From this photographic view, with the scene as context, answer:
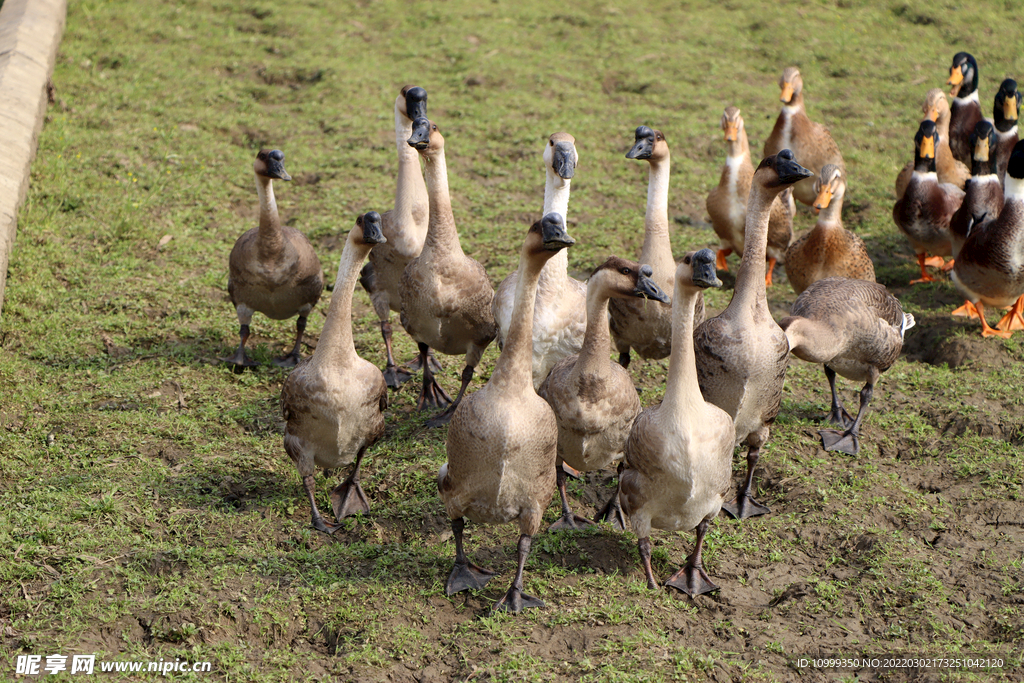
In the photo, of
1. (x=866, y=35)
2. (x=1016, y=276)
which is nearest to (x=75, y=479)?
(x=1016, y=276)

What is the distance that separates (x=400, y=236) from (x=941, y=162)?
5.95 meters

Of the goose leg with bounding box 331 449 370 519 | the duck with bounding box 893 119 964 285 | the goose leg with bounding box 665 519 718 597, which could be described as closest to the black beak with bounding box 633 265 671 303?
the goose leg with bounding box 665 519 718 597

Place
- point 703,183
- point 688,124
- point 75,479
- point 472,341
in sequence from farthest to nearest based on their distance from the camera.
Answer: point 688,124 < point 703,183 < point 472,341 < point 75,479

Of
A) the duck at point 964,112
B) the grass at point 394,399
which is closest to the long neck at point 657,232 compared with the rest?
the grass at point 394,399

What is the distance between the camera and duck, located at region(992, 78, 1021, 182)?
9.08 meters

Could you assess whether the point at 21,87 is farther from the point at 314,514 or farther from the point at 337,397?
the point at 314,514

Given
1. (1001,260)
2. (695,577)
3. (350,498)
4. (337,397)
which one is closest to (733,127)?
(1001,260)

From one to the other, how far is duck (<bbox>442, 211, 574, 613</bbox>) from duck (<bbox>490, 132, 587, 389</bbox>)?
1.19m

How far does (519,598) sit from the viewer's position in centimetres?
466

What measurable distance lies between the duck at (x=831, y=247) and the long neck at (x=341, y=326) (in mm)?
4121

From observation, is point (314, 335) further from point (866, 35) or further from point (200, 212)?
point (866, 35)

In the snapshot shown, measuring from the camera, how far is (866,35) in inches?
555

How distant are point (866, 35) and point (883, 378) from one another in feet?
29.3

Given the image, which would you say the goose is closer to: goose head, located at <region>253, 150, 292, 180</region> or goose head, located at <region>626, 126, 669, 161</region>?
goose head, located at <region>253, 150, 292, 180</region>
